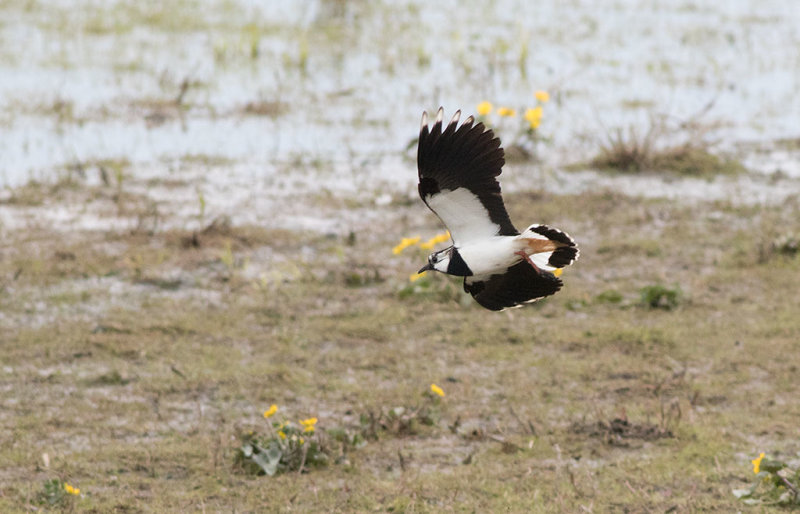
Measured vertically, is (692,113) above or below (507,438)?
above

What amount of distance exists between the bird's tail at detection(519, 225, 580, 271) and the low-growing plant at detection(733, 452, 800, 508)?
3.90 feet

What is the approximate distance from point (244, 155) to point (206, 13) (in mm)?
5303

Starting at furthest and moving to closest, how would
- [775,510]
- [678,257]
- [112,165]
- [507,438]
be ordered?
[112,165]
[678,257]
[507,438]
[775,510]

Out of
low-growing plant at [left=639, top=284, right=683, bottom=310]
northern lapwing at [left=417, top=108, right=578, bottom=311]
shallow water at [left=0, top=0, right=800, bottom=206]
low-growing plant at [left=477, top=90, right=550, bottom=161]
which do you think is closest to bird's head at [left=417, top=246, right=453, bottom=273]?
northern lapwing at [left=417, top=108, right=578, bottom=311]

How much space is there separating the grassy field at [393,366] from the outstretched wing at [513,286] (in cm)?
84

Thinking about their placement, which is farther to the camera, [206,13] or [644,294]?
[206,13]

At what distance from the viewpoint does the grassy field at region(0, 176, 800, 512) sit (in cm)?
482

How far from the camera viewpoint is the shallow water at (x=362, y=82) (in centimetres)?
949

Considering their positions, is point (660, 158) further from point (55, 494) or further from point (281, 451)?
point (55, 494)

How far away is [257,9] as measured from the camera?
15000 millimetres

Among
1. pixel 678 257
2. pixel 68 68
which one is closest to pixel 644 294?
pixel 678 257

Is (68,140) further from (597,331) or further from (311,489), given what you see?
(311,489)

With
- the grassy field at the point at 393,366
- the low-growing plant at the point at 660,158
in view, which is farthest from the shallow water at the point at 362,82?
the grassy field at the point at 393,366

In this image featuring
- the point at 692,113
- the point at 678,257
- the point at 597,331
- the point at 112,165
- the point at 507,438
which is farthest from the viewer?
the point at 692,113
